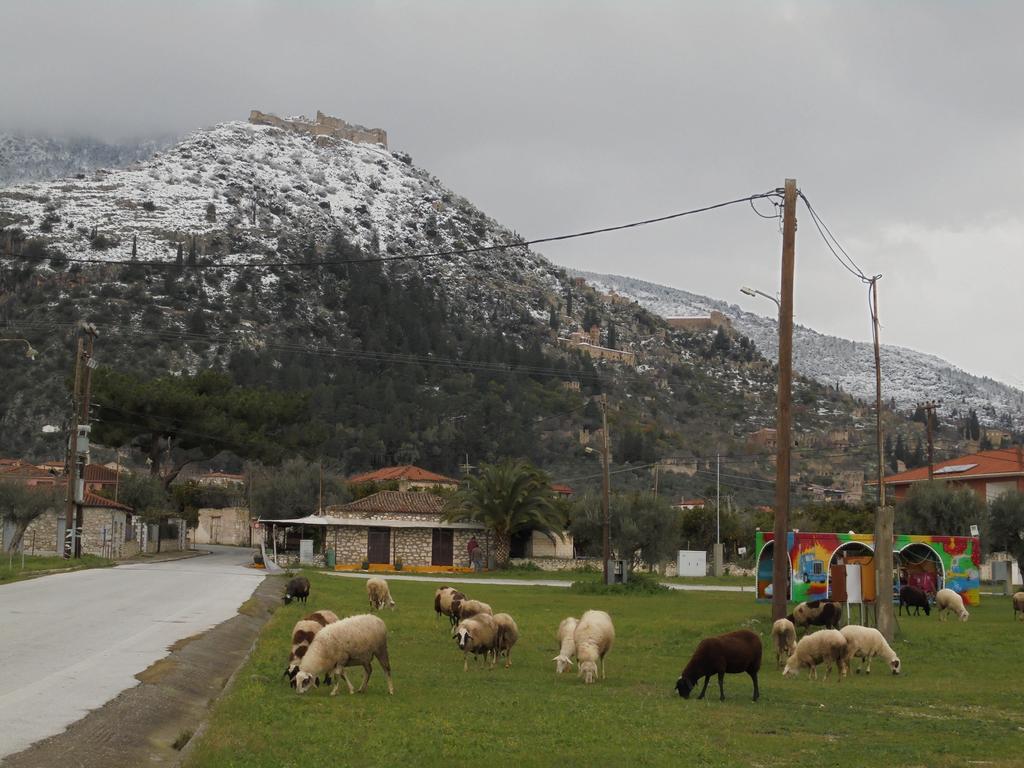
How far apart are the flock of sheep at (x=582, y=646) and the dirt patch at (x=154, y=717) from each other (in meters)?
1.39

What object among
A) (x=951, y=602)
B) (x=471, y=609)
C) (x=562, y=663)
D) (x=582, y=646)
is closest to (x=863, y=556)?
(x=951, y=602)

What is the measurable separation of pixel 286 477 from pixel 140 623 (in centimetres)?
6455

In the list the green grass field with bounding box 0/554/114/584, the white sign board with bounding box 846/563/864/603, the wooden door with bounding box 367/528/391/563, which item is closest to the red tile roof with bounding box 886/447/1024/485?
the wooden door with bounding box 367/528/391/563

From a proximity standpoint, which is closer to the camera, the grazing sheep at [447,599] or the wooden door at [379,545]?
the grazing sheep at [447,599]

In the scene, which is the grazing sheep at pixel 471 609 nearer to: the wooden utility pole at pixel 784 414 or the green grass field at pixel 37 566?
the wooden utility pole at pixel 784 414

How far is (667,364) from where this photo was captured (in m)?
182

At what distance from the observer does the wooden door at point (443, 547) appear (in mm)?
69625

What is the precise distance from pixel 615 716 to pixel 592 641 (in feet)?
14.4

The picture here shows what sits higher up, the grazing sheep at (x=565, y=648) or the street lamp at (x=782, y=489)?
the street lamp at (x=782, y=489)

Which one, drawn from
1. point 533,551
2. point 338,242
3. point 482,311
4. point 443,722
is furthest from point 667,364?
point 443,722

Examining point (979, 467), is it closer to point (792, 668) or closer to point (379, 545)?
point (379, 545)

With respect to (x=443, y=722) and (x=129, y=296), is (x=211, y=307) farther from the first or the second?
(x=443, y=722)

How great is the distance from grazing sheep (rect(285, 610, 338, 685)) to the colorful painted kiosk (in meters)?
17.6

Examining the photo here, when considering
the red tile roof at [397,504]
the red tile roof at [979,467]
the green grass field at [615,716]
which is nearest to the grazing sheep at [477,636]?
the green grass field at [615,716]
